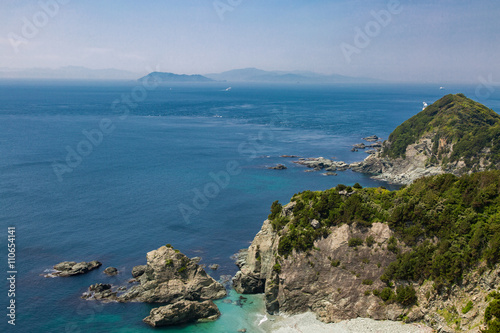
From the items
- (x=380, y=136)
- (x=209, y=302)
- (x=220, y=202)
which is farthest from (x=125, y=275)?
(x=380, y=136)

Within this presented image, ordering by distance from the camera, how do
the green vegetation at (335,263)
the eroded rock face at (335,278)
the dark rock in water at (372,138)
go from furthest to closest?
the dark rock in water at (372,138) < the green vegetation at (335,263) < the eroded rock face at (335,278)

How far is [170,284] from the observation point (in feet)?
190

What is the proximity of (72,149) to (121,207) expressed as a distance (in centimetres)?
6394

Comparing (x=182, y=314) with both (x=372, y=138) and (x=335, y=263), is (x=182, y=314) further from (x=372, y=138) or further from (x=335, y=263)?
(x=372, y=138)

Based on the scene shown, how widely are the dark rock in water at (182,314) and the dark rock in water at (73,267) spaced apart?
17.7 m

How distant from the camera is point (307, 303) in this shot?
172 ft

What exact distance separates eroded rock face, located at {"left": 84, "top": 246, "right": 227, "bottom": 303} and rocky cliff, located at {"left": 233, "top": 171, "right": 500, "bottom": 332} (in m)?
5.31

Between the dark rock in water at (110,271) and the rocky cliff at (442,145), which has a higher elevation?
the rocky cliff at (442,145)

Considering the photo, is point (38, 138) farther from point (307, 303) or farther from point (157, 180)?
point (307, 303)

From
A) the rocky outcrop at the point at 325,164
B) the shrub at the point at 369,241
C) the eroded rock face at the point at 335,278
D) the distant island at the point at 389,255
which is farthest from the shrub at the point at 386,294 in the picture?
the rocky outcrop at the point at 325,164

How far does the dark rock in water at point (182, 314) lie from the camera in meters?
51.5

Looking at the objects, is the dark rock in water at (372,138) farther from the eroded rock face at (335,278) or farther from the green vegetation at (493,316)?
the green vegetation at (493,316)

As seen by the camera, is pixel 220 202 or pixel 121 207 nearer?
pixel 121 207

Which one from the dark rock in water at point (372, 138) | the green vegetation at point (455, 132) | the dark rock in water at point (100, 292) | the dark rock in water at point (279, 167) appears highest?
the green vegetation at point (455, 132)
